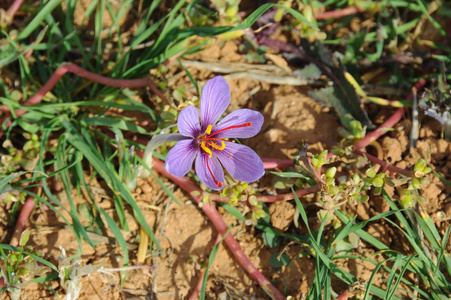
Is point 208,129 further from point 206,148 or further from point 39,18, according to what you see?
point 39,18

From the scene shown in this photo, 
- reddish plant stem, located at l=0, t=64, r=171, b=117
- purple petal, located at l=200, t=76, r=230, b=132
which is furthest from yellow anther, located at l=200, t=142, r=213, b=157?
reddish plant stem, located at l=0, t=64, r=171, b=117

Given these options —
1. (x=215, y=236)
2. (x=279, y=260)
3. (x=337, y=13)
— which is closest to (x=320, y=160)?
(x=279, y=260)

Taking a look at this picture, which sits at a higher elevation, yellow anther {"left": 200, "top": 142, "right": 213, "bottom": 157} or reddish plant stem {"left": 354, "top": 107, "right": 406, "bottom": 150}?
yellow anther {"left": 200, "top": 142, "right": 213, "bottom": 157}

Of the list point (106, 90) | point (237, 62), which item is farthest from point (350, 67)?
point (106, 90)

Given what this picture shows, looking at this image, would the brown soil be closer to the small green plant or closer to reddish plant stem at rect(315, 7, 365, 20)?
the small green plant

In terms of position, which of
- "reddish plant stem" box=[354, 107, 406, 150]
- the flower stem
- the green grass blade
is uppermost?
the green grass blade

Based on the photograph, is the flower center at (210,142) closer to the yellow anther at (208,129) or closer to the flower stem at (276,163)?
the yellow anther at (208,129)

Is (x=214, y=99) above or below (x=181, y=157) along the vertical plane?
above

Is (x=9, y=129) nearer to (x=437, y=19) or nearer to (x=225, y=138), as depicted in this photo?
(x=225, y=138)
